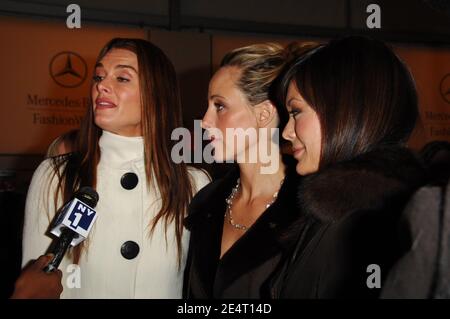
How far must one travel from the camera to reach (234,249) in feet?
5.42

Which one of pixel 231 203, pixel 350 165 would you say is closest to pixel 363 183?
pixel 350 165

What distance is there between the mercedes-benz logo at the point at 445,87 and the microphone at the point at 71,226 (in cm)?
440

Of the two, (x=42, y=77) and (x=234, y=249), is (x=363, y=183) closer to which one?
(x=234, y=249)

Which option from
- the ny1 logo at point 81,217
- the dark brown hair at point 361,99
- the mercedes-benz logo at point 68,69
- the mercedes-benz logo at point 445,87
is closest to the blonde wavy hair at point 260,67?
the dark brown hair at point 361,99

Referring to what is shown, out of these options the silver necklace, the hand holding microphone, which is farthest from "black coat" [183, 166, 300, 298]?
the hand holding microphone

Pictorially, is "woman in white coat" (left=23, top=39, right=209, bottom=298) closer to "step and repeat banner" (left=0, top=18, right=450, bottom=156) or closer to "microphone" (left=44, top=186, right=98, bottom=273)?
"microphone" (left=44, top=186, right=98, bottom=273)

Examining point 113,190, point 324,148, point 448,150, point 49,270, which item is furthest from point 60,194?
point 448,150

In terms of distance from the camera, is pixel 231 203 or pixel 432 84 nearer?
pixel 231 203

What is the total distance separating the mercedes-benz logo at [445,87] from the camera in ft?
16.7

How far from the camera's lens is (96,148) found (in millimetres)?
1856

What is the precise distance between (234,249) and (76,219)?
1.59 feet

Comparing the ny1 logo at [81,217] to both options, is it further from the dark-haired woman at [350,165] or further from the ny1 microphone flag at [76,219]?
the dark-haired woman at [350,165]

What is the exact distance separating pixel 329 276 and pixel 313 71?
50 centimetres
